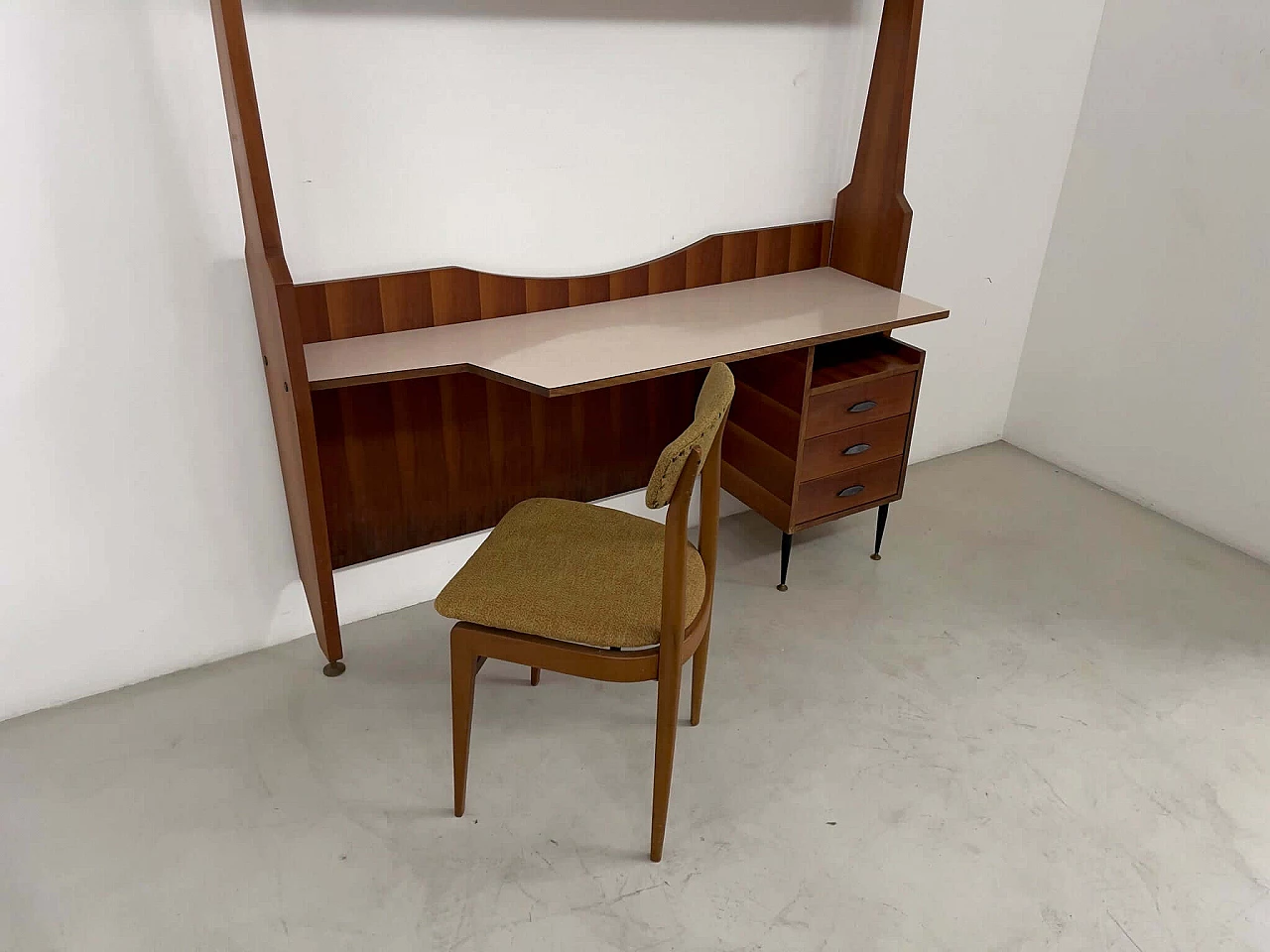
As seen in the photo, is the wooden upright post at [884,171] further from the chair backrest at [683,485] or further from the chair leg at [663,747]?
the chair leg at [663,747]

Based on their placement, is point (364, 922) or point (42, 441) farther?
point (42, 441)

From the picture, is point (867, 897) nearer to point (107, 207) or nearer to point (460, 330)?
point (460, 330)

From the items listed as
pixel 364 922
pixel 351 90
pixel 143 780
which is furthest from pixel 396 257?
pixel 364 922

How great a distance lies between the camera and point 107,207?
5.73 ft

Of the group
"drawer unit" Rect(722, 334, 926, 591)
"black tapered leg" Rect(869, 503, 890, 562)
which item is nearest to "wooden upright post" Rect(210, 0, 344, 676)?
"drawer unit" Rect(722, 334, 926, 591)

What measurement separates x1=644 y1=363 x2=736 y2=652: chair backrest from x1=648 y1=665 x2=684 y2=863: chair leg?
72 millimetres

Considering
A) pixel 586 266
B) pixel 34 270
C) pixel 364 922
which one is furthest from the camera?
pixel 586 266

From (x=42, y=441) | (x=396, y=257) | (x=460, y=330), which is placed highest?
(x=396, y=257)

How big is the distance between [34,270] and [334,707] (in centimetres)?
103

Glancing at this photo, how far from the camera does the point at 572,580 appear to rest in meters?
1.65

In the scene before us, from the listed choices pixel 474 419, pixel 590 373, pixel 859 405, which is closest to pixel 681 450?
pixel 590 373

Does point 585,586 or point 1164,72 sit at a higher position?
point 1164,72

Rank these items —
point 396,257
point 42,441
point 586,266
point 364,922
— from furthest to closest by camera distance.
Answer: point 586,266 → point 396,257 → point 42,441 → point 364,922

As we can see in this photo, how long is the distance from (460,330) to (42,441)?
0.84m
